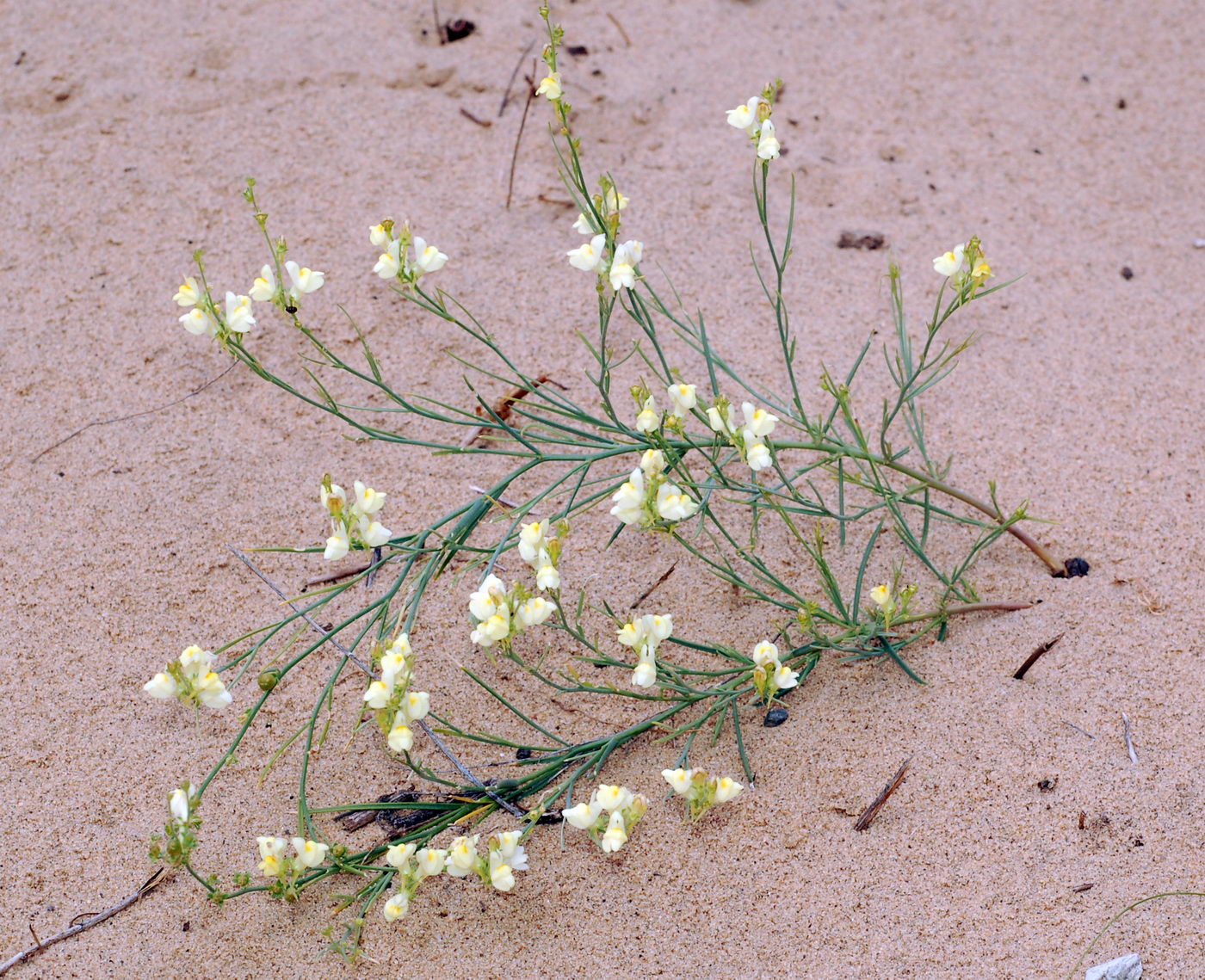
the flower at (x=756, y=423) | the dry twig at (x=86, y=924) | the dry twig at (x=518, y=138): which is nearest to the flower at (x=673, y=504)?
the flower at (x=756, y=423)

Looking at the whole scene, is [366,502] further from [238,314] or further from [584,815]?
[584,815]

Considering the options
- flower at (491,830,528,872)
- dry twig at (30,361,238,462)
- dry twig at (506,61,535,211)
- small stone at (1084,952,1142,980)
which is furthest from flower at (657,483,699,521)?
dry twig at (506,61,535,211)

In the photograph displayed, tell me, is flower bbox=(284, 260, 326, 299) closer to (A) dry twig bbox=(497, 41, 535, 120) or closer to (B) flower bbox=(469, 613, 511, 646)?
(B) flower bbox=(469, 613, 511, 646)

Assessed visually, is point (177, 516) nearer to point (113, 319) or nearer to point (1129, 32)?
point (113, 319)

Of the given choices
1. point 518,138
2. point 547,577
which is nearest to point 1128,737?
point 547,577

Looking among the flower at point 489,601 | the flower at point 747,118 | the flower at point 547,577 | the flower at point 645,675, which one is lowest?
the flower at point 645,675

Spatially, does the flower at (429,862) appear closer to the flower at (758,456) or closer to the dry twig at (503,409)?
the flower at (758,456)
